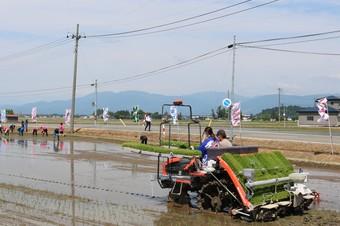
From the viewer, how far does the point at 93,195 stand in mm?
14812

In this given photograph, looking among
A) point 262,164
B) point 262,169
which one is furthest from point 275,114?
point 262,169

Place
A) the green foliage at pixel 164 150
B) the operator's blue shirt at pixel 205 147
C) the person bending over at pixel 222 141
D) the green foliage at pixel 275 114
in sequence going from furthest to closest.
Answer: the green foliage at pixel 275 114, the green foliage at pixel 164 150, the person bending over at pixel 222 141, the operator's blue shirt at pixel 205 147

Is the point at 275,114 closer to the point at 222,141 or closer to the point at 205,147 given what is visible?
the point at 222,141

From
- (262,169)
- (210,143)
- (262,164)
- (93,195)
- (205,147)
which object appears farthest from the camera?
(93,195)

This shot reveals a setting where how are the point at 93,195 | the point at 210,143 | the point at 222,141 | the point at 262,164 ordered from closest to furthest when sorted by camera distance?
the point at 262,164 < the point at 210,143 < the point at 222,141 < the point at 93,195

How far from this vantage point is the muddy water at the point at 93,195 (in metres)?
11.4

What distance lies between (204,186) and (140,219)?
1.82 m

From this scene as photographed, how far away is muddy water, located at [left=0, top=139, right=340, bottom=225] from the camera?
1138 centimetres

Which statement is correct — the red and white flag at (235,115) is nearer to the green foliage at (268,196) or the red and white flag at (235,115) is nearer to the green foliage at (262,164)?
the green foliage at (262,164)

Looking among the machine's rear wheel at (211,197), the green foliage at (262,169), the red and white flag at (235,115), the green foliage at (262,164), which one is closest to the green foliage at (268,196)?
the green foliage at (262,169)

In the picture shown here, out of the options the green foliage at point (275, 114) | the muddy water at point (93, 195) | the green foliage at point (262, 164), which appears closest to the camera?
the muddy water at point (93, 195)

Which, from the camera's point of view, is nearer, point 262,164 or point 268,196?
point 268,196

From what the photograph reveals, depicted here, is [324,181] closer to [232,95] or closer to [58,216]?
[58,216]

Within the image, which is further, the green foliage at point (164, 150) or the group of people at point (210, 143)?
the green foliage at point (164, 150)
